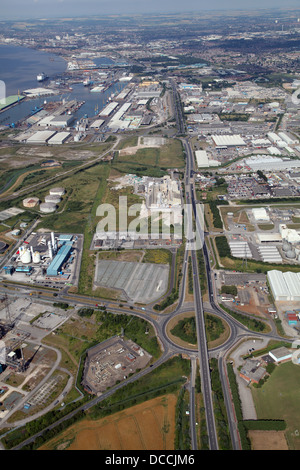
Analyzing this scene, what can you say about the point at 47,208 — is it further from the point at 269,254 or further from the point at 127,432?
the point at 127,432

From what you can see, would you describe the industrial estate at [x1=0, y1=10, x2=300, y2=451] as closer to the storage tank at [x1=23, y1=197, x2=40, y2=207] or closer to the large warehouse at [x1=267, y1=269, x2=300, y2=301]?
the large warehouse at [x1=267, y1=269, x2=300, y2=301]

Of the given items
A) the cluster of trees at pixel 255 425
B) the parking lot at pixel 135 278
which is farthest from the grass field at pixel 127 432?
the parking lot at pixel 135 278

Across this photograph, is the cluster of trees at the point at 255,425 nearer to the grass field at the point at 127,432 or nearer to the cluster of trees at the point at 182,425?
the cluster of trees at the point at 182,425

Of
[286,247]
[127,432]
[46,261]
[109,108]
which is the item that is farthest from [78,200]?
[109,108]

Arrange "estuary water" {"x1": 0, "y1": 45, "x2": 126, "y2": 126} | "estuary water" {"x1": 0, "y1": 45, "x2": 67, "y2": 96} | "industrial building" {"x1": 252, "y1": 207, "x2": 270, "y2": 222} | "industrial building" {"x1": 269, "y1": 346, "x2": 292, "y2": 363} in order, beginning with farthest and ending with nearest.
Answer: "estuary water" {"x1": 0, "y1": 45, "x2": 67, "y2": 96} < "estuary water" {"x1": 0, "y1": 45, "x2": 126, "y2": 126} < "industrial building" {"x1": 252, "y1": 207, "x2": 270, "y2": 222} < "industrial building" {"x1": 269, "y1": 346, "x2": 292, "y2": 363}

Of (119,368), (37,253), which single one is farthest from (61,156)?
(119,368)

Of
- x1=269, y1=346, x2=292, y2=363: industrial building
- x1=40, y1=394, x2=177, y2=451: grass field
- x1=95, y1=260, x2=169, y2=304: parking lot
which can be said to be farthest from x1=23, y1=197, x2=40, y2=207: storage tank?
x1=269, y1=346, x2=292, y2=363: industrial building
